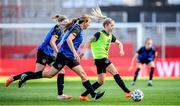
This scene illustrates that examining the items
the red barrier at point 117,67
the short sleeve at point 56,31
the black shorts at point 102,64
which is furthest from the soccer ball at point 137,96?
the red barrier at point 117,67

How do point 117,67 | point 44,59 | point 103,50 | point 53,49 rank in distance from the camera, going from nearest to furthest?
1. point 103,50
2. point 53,49
3. point 44,59
4. point 117,67

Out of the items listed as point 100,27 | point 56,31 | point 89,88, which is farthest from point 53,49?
point 100,27

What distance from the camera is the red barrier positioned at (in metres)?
37.2

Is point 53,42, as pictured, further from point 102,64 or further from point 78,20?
point 102,64

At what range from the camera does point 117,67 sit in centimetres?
3731

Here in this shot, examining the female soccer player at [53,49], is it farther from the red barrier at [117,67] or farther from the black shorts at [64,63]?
the red barrier at [117,67]

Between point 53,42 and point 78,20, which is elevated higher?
point 78,20

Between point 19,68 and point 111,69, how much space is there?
67.8 ft

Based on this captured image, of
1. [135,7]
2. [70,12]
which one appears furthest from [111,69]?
[135,7]

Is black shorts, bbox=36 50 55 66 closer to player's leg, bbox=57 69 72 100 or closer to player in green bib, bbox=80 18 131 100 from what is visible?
player's leg, bbox=57 69 72 100

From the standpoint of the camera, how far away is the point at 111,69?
17062mm

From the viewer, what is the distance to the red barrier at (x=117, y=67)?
122 ft

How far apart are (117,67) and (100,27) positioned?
4.27 m

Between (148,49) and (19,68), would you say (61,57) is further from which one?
(19,68)
